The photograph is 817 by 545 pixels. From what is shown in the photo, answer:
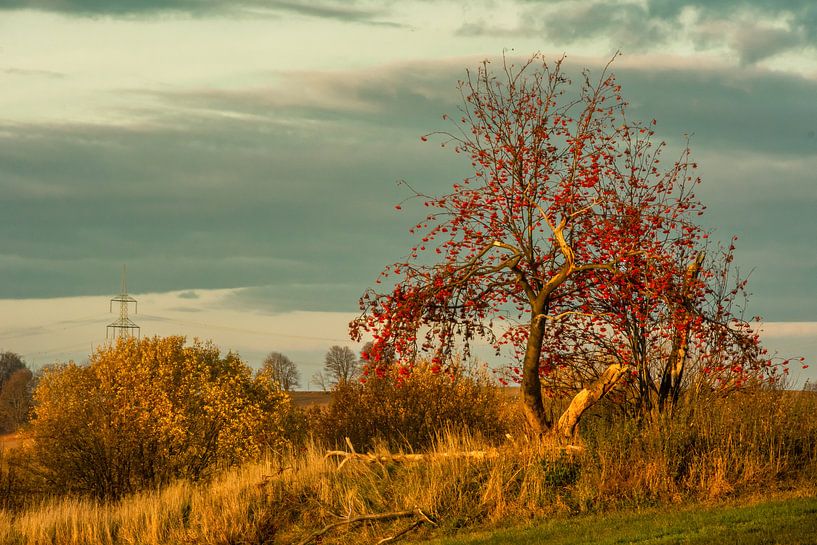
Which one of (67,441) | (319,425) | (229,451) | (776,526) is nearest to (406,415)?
(319,425)

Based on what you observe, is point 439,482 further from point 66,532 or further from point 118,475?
point 118,475

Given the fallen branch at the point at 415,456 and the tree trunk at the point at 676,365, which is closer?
the fallen branch at the point at 415,456

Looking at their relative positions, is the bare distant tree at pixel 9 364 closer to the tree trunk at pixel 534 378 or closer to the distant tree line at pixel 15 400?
the distant tree line at pixel 15 400

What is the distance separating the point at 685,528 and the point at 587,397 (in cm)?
514

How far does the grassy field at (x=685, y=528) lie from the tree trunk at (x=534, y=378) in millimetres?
3804

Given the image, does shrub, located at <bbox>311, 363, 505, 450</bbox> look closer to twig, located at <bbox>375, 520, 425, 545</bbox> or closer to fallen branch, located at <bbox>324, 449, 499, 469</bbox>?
fallen branch, located at <bbox>324, 449, 499, 469</bbox>

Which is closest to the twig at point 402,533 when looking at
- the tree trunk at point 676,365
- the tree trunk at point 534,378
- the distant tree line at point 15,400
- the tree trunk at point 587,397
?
the tree trunk at point 534,378

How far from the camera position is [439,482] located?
666 inches

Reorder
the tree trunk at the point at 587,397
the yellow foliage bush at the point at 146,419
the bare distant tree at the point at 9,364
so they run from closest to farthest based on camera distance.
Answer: the tree trunk at the point at 587,397 < the yellow foliage bush at the point at 146,419 < the bare distant tree at the point at 9,364

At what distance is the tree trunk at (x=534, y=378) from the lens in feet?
60.0

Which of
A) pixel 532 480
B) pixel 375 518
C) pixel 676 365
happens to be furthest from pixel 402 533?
pixel 676 365

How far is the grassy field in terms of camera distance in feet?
41.7

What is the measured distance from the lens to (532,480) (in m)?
16.5

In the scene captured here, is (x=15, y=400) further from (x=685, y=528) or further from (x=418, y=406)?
(x=685, y=528)
